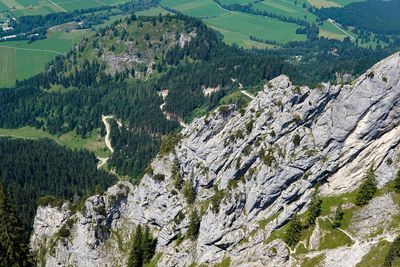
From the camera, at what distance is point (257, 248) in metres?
103

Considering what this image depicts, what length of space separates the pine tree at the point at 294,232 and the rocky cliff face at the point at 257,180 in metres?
1.82

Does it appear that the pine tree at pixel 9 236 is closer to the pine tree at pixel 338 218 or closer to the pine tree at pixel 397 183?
the pine tree at pixel 338 218

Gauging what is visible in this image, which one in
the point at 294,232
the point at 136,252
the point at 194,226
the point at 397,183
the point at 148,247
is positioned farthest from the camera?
the point at 148,247

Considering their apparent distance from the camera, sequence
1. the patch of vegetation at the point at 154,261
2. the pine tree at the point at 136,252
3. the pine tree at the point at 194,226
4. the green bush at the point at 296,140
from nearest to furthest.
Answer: the green bush at the point at 296,140 → the pine tree at the point at 194,226 → the patch of vegetation at the point at 154,261 → the pine tree at the point at 136,252

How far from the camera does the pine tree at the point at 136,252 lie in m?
123

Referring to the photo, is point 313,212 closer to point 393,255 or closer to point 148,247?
point 393,255

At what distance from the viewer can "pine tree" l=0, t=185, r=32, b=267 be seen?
301 ft

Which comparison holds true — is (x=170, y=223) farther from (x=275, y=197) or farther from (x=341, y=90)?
(x=341, y=90)

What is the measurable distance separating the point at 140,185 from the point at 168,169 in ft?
36.7

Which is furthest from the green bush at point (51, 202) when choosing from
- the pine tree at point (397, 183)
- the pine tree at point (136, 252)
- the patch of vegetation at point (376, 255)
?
the pine tree at point (397, 183)

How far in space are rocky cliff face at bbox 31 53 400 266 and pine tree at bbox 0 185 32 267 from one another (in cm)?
4033

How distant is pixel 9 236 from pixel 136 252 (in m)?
40.6

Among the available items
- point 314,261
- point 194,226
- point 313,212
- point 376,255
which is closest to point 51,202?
point 194,226

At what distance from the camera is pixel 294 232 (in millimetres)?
97812
